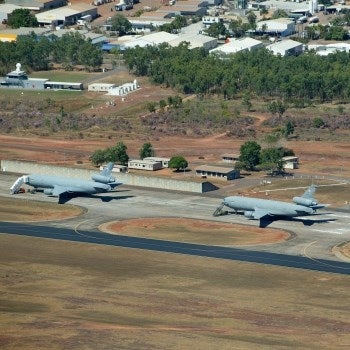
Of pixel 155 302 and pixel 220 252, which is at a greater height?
pixel 220 252

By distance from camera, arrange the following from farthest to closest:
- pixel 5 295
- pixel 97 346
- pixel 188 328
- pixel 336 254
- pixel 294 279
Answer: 1. pixel 336 254
2. pixel 294 279
3. pixel 5 295
4. pixel 188 328
5. pixel 97 346

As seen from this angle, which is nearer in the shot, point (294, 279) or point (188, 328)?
point (188, 328)

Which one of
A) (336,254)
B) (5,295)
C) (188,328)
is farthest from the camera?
(336,254)

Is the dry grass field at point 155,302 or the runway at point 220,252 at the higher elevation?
the runway at point 220,252

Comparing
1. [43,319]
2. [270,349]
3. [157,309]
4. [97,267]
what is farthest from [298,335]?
[97,267]

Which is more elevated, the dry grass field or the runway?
the runway

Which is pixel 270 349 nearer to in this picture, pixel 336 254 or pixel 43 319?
pixel 43 319

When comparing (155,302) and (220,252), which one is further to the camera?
(220,252)
